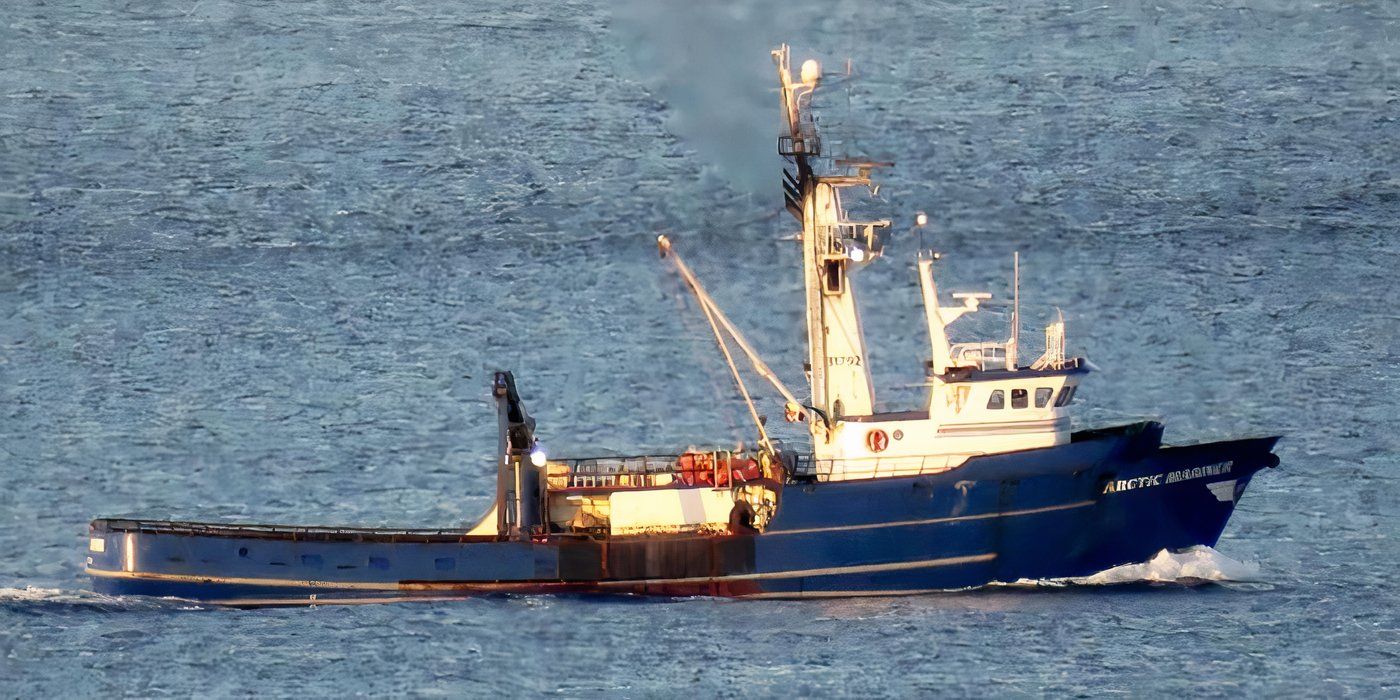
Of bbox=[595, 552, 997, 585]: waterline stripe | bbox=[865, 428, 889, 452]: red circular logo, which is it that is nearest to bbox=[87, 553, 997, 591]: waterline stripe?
bbox=[595, 552, 997, 585]: waterline stripe

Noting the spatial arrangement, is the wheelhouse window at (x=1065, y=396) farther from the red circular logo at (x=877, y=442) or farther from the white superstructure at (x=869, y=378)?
the red circular logo at (x=877, y=442)

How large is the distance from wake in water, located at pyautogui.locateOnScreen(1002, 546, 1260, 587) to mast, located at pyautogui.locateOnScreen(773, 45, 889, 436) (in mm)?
5423

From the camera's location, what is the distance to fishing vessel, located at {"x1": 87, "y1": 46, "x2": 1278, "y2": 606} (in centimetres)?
6047

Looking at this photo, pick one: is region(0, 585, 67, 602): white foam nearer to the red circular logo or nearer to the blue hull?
the blue hull

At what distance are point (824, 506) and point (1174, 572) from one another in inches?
301

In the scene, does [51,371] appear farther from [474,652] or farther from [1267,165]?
[1267,165]

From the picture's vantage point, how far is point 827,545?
60.6m

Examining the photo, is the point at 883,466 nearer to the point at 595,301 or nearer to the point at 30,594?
the point at 30,594

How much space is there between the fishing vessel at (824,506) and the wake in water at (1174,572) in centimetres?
24

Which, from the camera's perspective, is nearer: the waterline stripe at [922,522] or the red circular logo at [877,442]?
the waterline stripe at [922,522]

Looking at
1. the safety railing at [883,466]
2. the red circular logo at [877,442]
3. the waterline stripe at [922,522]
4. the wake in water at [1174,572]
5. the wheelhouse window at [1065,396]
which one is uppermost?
the wheelhouse window at [1065,396]

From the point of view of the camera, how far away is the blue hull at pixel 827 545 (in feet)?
198

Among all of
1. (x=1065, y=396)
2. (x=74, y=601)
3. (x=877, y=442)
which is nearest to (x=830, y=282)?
(x=877, y=442)

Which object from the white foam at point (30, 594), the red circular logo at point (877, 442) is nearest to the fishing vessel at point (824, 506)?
the red circular logo at point (877, 442)
